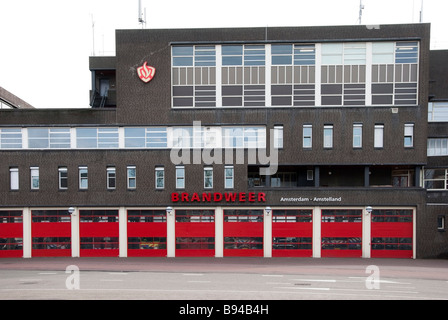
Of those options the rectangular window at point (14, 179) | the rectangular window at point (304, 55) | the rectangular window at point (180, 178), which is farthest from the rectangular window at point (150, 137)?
the rectangular window at point (304, 55)

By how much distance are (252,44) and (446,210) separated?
17951 mm

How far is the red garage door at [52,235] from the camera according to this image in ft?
77.1

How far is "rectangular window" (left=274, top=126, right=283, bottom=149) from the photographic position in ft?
76.8

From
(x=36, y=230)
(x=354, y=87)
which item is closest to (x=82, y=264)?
(x=36, y=230)

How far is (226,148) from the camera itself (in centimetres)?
2339

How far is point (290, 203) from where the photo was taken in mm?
22953

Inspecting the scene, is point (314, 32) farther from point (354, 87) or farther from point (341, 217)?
point (341, 217)

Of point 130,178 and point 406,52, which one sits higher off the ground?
point 406,52

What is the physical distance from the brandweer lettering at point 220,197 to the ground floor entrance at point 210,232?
70 centimetres

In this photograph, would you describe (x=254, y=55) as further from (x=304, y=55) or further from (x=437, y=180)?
(x=437, y=180)

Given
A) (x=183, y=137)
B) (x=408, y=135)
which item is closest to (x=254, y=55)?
(x=183, y=137)

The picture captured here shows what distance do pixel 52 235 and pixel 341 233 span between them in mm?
20929

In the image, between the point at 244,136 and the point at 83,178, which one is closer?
the point at 244,136

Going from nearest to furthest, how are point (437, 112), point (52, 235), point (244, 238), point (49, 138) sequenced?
point (244, 238) → point (52, 235) → point (49, 138) → point (437, 112)
